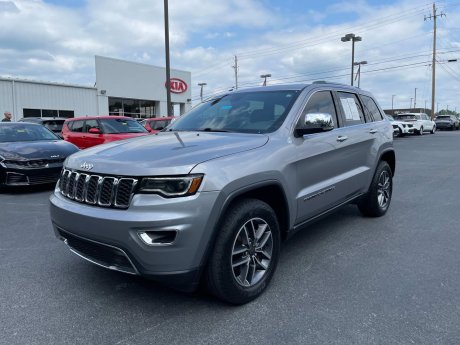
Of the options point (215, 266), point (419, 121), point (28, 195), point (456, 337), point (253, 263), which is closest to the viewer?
point (456, 337)

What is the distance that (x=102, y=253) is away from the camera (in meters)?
2.85

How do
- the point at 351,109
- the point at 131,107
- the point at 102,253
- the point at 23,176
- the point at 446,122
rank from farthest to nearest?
the point at 446,122, the point at 131,107, the point at 23,176, the point at 351,109, the point at 102,253

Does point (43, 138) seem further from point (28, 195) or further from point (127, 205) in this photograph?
point (127, 205)

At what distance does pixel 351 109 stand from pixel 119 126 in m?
8.03

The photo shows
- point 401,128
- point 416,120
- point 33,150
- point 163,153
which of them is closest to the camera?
point 163,153

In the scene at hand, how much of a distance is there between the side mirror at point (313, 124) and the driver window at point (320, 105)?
0.10 m

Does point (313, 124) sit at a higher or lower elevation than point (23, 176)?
higher

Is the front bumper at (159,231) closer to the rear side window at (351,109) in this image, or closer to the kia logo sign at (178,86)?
the rear side window at (351,109)

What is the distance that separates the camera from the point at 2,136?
8.45 m

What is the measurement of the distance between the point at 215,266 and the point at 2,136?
7.50 m

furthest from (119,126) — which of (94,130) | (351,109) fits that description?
(351,109)

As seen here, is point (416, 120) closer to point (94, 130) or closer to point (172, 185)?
point (94, 130)

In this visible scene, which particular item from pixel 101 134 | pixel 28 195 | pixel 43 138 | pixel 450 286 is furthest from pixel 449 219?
pixel 101 134

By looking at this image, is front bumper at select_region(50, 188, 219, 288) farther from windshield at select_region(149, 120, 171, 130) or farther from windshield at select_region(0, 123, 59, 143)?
windshield at select_region(149, 120, 171, 130)
